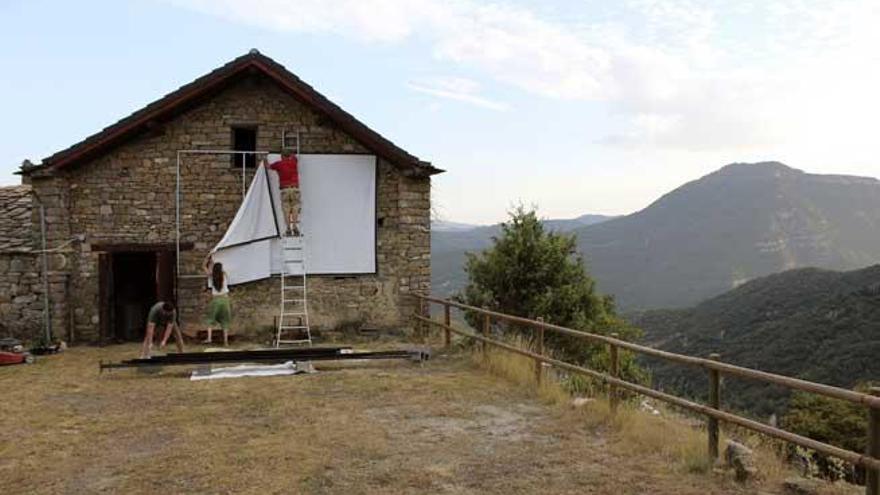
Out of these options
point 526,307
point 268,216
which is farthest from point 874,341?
point 268,216

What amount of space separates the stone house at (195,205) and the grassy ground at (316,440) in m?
3.75

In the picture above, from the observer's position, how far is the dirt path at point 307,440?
634 cm

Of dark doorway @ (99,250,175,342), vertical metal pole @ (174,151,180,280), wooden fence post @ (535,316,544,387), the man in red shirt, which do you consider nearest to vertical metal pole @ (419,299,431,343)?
the man in red shirt

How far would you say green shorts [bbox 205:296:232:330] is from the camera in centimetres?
1427

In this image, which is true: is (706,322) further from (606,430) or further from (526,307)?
(606,430)

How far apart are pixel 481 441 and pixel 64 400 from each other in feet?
19.6

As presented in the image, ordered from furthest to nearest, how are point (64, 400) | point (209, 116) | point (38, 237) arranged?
point (209, 116) → point (38, 237) → point (64, 400)

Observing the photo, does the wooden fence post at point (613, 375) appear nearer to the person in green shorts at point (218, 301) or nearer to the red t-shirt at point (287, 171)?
the person in green shorts at point (218, 301)

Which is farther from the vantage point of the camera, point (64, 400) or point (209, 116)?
point (209, 116)

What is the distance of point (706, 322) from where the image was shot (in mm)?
70188

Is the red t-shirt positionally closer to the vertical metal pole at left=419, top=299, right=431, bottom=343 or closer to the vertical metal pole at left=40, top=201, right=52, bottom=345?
the vertical metal pole at left=419, top=299, right=431, bottom=343

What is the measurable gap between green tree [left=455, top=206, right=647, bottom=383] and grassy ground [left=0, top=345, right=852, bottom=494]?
12.1 m

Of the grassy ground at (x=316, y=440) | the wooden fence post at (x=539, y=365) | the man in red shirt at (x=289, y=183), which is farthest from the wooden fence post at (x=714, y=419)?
the man in red shirt at (x=289, y=183)

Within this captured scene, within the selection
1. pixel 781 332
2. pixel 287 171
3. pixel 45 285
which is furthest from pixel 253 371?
pixel 781 332
